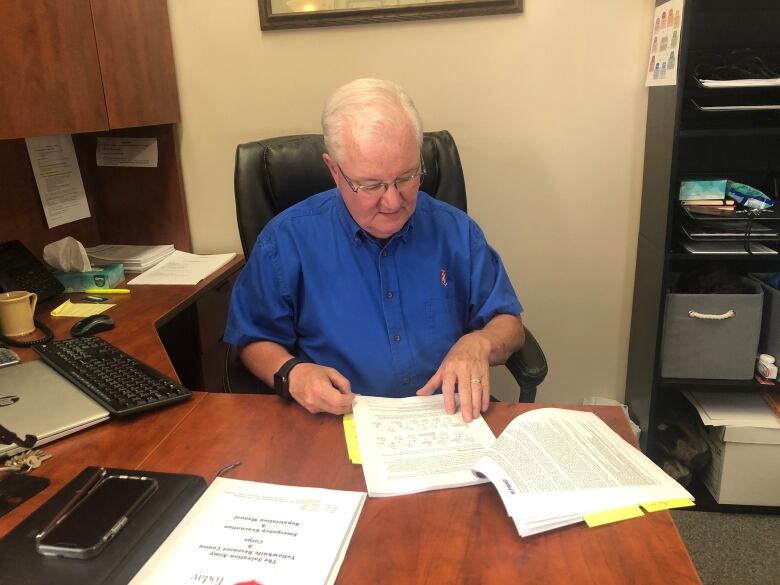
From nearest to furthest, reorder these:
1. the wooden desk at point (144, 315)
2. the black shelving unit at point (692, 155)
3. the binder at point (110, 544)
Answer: the binder at point (110, 544) < the wooden desk at point (144, 315) < the black shelving unit at point (692, 155)

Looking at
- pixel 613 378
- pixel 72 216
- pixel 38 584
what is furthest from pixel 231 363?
pixel 613 378

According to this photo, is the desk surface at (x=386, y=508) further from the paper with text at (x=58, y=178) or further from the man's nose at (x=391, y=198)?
the paper with text at (x=58, y=178)

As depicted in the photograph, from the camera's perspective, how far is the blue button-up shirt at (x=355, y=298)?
1363 millimetres

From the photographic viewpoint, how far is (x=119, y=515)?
774mm

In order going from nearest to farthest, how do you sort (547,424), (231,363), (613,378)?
(547,424)
(231,363)
(613,378)

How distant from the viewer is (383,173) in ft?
3.95

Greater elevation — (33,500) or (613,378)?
(33,500)

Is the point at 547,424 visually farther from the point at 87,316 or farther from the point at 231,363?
the point at 87,316

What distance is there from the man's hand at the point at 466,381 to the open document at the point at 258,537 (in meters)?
0.27

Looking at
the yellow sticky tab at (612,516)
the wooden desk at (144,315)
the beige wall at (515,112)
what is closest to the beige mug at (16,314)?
the wooden desk at (144,315)

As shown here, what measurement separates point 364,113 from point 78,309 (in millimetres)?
930

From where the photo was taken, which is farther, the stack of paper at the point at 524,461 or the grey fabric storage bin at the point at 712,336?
the grey fabric storage bin at the point at 712,336

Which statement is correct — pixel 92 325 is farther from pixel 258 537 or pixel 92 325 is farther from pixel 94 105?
pixel 258 537

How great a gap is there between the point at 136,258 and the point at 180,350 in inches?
12.7
